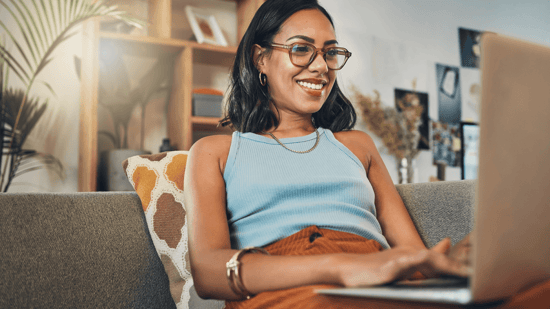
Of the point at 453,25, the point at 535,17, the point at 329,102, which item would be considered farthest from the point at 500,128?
the point at 535,17

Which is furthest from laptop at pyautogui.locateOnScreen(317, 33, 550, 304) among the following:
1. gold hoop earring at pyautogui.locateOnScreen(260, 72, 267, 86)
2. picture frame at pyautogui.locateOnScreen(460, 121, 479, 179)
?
picture frame at pyautogui.locateOnScreen(460, 121, 479, 179)

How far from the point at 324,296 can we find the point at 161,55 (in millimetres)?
2068

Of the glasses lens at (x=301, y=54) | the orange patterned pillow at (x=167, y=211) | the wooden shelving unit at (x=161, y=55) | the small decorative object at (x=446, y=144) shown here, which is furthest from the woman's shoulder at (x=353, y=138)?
the small decorative object at (x=446, y=144)

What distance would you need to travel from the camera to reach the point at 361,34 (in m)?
3.13

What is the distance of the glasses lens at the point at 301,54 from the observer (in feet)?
3.42

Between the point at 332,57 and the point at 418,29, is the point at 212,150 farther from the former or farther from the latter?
the point at 418,29

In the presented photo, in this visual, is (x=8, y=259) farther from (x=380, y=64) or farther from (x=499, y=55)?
(x=380, y=64)

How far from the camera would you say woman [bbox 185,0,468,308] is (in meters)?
0.65

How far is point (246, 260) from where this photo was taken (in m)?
0.70

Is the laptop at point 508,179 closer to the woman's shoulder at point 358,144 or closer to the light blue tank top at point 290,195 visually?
the light blue tank top at point 290,195

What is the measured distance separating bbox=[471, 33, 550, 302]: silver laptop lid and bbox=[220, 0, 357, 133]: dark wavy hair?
0.75m

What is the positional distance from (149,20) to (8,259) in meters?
1.90

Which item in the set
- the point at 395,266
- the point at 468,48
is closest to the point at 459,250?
the point at 395,266

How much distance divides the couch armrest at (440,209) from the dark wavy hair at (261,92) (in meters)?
0.28
